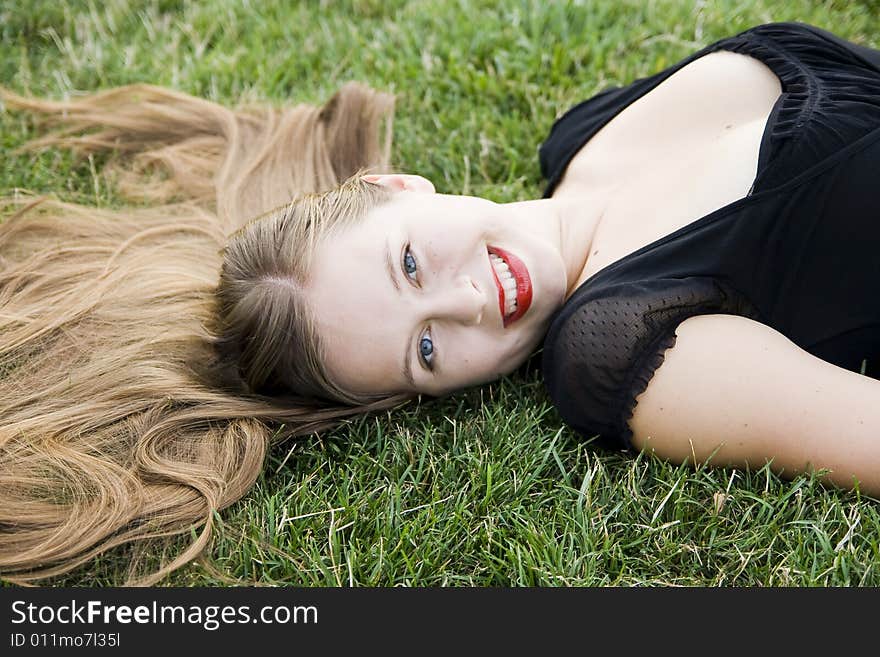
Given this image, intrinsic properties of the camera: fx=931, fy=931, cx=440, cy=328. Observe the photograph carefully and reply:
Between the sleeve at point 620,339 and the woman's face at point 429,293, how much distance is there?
0.19m

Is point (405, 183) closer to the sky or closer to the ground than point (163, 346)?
closer to the sky

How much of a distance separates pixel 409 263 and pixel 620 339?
1.90 ft

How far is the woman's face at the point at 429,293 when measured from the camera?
2.40 m

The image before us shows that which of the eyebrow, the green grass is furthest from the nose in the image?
the green grass

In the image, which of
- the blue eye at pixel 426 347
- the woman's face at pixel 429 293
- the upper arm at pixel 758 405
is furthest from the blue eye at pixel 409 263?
the upper arm at pixel 758 405

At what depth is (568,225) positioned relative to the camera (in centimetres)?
276

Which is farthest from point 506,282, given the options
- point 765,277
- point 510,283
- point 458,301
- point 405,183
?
point 765,277

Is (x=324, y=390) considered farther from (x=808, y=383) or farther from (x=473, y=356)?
(x=808, y=383)

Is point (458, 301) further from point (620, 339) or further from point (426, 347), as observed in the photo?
point (620, 339)

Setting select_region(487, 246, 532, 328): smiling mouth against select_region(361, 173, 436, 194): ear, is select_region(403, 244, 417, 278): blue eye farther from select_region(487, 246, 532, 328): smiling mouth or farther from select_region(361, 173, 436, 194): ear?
select_region(361, 173, 436, 194): ear

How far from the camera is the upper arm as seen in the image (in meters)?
2.17

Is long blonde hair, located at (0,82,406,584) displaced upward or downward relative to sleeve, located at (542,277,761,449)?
downward

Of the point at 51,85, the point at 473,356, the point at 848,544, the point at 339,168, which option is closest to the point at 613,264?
the point at 473,356

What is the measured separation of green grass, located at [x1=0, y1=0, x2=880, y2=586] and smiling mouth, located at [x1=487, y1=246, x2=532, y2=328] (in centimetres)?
25
